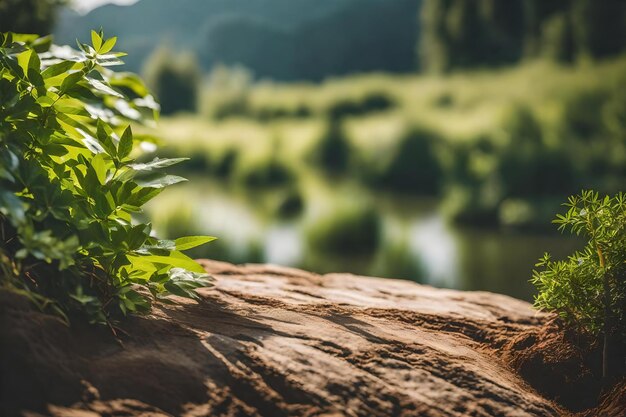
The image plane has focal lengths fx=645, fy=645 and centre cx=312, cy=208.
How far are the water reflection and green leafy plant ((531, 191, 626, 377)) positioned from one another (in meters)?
3.50

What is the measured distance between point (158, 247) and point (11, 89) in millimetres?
422

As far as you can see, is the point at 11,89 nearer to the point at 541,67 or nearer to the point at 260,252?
the point at 260,252

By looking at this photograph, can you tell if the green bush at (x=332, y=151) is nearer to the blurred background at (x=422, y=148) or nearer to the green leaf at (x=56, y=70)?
the blurred background at (x=422, y=148)

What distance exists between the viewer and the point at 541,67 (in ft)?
53.1

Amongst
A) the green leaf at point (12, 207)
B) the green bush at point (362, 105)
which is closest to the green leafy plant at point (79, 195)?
the green leaf at point (12, 207)

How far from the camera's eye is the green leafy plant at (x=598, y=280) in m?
1.40

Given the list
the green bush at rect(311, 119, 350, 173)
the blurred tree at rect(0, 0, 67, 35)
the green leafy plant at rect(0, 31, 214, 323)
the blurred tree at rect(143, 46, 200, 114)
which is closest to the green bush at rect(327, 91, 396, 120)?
the green bush at rect(311, 119, 350, 173)

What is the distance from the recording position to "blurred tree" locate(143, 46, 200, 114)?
19.5 m

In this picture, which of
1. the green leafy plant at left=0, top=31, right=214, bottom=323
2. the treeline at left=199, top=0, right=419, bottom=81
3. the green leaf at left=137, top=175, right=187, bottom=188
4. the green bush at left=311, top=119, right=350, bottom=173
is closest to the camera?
the green leafy plant at left=0, top=31, right=214, bottom=323

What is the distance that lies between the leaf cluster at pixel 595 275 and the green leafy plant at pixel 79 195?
0.80 metres

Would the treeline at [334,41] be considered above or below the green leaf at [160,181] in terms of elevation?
above

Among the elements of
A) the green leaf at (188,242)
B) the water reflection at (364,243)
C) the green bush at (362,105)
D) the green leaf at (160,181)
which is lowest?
the green leaf at (188,242)

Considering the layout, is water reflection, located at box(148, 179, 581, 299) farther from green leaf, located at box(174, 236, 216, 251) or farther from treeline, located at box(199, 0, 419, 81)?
treeline, located at box(199, 0, 419, 81)

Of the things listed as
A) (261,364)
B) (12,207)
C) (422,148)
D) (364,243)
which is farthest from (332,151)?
(12,207)
